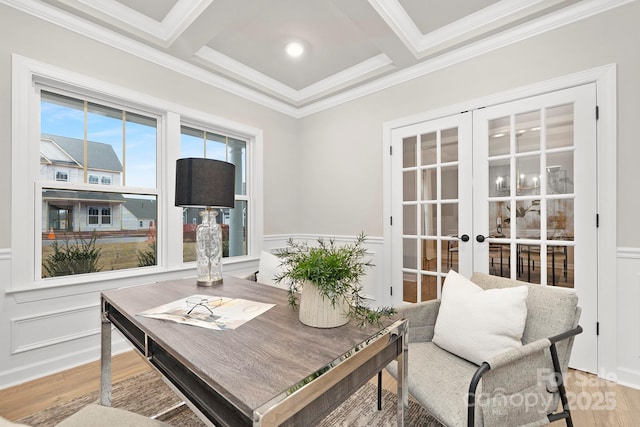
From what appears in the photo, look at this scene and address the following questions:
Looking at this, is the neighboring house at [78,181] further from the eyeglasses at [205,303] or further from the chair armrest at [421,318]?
→ the chair armrest at [421,318]

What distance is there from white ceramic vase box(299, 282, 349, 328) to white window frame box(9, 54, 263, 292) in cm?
222

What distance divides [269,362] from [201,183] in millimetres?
1205

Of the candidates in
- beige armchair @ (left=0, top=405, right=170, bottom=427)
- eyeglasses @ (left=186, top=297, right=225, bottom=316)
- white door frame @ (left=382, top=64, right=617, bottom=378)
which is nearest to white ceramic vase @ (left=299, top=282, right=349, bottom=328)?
eyeglasses @ (left=186, top=297, right=225, bottom=316)

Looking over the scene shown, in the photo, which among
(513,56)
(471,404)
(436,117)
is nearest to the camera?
(471,404)

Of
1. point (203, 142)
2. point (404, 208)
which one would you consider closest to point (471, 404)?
A: point (404, 208)

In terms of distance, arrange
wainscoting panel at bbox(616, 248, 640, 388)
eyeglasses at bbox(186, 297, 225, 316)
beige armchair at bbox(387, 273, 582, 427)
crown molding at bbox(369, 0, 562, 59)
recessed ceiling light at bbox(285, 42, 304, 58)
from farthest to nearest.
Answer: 1. recessed ceiling light at bbox(285, 42, 304, 58)
2. crown molding at bbox(369, 0, 562, 59)
3. wainscoting panel at bbox(616, 248, 640, 388)
4. eyeglasses at bbox(186, 297, 225, 316)
5. beige armchair at bbox(387, 273, 582, 427)

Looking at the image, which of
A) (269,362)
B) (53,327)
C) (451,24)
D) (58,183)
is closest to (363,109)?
(451,24)

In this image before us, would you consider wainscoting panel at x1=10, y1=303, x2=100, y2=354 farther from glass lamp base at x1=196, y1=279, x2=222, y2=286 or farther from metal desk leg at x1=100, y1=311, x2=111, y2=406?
glass lamp base at x1=196, y1=279, x2=222, y2=286

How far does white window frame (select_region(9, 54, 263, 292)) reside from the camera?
2064mm

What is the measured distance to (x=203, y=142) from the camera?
326cm

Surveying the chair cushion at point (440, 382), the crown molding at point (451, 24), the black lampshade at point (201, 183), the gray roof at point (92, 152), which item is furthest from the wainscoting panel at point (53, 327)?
the crown molding at point (451, 24)

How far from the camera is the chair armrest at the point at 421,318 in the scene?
5.50 feet

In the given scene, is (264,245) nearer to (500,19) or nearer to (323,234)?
(323,234)

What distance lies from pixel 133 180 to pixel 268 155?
1.54 metres
